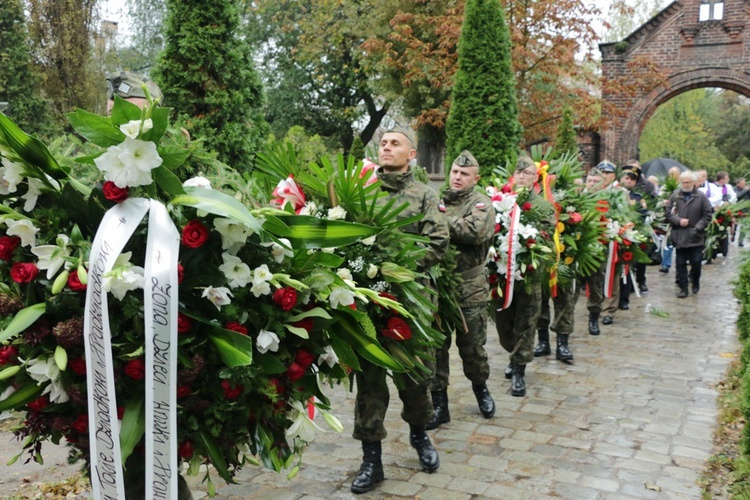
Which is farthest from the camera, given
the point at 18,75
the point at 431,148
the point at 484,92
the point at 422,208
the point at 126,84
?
the point at 431,148

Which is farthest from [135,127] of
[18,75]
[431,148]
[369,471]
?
[431,148]

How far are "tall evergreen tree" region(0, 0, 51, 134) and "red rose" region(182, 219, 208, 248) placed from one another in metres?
17.4

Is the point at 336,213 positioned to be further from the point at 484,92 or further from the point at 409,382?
the point at 484,92

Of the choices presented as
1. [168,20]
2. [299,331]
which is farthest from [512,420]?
[168,20]

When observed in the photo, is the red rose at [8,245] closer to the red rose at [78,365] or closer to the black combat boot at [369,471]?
the red rose at [78,365]

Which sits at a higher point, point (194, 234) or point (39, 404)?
point (194, 234)

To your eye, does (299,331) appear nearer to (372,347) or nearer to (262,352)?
(262,352)

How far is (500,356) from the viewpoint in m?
8.11

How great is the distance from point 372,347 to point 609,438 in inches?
122

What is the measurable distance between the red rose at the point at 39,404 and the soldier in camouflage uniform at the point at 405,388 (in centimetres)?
209

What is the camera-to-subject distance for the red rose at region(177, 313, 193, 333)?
8.13 feet

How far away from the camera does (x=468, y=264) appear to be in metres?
5.47

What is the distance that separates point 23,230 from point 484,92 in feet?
31.5

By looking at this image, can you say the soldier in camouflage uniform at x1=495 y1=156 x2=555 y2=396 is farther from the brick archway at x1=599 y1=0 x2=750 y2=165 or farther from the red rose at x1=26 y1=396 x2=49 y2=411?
the brick archway at x1=599 y1=0 x2=750 y2=165
